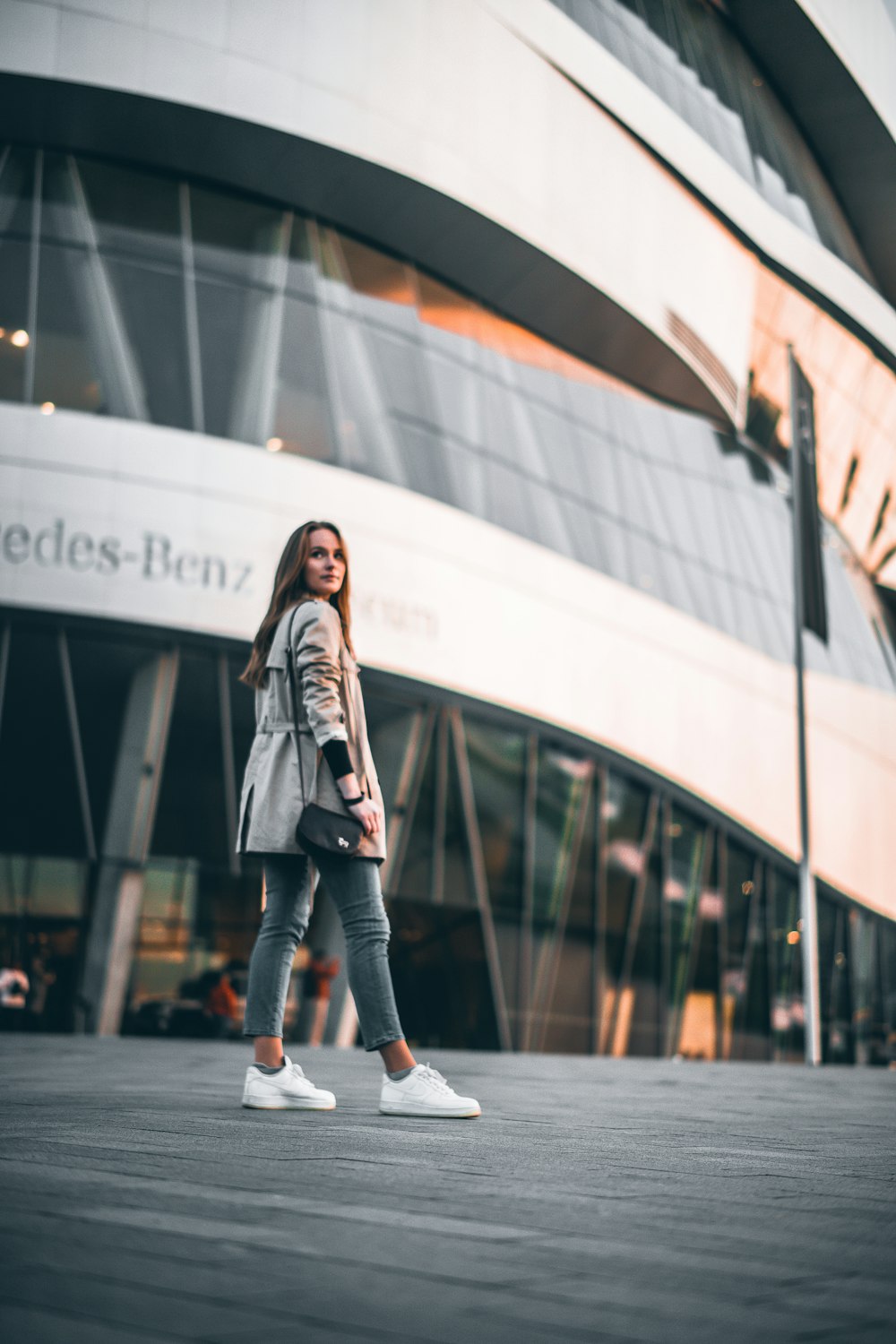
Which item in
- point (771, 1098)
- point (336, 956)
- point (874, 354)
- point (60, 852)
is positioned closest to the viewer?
point (771, 1098)

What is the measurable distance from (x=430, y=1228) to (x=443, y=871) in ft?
54.2

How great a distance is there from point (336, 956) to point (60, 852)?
12.2 ft

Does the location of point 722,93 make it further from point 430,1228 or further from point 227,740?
point 430,1228

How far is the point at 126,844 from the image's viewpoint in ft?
Result: 54.7

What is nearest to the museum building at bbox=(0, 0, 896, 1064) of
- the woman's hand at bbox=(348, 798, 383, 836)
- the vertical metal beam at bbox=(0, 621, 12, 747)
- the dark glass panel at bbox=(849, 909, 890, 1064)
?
the vertical metal beam at bbox=(0, 621, 12, 747)

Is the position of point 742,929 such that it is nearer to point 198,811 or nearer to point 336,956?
point 336,956

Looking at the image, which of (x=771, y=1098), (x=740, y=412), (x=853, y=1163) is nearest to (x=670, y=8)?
(x=740, y=412)

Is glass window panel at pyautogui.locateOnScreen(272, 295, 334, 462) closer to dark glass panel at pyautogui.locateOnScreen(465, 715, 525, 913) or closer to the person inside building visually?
dark glass panel at pyautogui.locateOnScreen(465, 715, 525, 913)

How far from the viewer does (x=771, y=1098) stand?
801 cm

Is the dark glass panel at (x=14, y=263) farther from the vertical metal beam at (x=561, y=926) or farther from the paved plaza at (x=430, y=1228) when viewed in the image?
the paved plaza at (x=430, y=1228)

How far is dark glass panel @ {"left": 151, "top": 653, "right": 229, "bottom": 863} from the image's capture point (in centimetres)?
1708

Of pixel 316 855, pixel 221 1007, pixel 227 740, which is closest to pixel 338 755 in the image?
pixel 316 855

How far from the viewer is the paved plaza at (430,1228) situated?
203 cm

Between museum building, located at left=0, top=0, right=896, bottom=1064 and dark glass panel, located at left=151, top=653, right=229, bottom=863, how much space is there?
0.04 m
